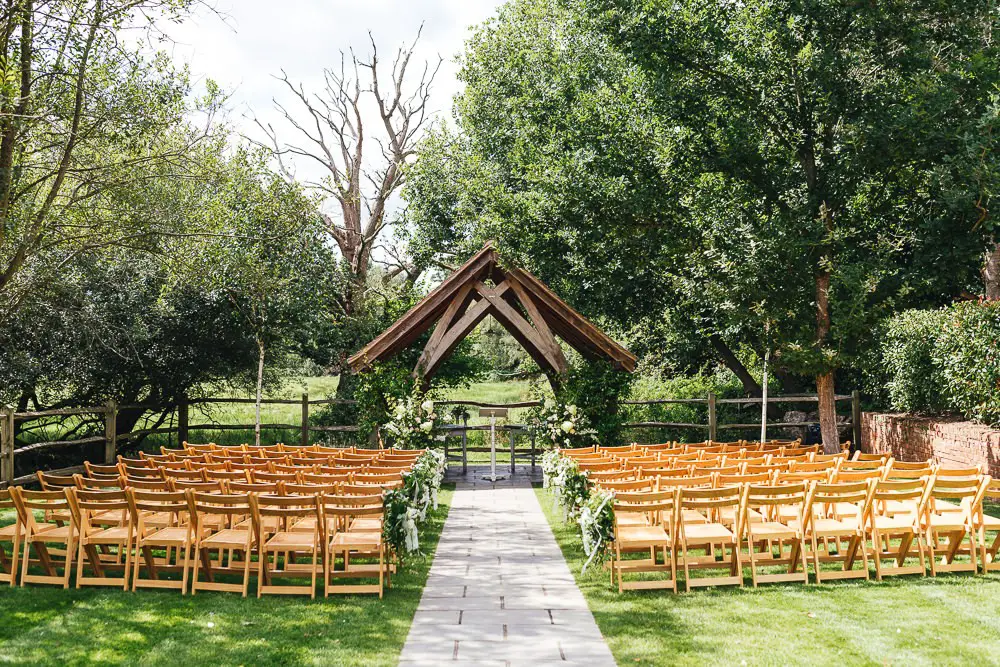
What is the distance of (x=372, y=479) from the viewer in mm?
9094

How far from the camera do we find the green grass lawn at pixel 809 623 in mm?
5574

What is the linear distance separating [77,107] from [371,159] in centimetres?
1871

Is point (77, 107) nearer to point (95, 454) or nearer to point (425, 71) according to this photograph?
point (95, 454)

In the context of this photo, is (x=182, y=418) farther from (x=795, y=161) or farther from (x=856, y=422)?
(x=856, y=422)

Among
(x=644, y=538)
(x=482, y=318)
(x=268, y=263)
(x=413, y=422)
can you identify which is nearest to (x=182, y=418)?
(x=268, y=263)

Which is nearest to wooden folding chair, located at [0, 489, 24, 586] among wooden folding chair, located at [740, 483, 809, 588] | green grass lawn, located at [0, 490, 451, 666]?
green grass lawn, located at [0, 490, 451, 666]

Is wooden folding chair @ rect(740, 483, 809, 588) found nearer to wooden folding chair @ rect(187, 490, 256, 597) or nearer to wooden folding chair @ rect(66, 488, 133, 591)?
wooden folding chair @ rect(187, 490, 256, 597)

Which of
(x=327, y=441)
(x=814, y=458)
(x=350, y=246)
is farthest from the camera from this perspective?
(x=350, y=246)

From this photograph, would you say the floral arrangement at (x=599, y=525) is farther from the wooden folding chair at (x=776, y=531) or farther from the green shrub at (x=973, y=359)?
the green shrub at (x=973, y=359)

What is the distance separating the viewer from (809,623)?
6.30 metres

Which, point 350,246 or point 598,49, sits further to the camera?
point 350,246

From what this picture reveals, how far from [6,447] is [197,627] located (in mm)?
7672

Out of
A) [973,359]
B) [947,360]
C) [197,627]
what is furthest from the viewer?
[947,360]

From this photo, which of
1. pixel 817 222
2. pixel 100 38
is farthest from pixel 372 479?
pixel 817 222
